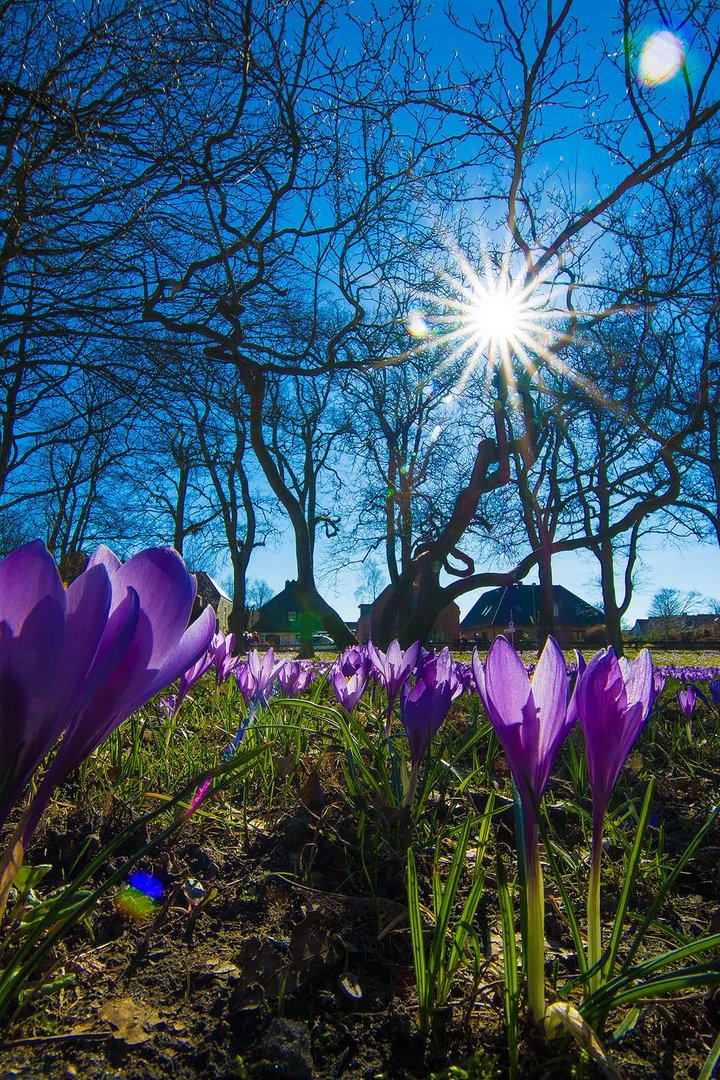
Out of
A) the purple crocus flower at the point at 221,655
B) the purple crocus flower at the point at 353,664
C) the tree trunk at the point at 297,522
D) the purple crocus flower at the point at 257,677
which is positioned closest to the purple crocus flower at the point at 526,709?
the purple crocus flower at the point at 257,677

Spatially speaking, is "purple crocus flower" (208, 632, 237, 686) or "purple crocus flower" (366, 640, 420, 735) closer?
"purple crocus flower" (366, 640, 420, 735)

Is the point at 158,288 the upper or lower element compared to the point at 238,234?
lower

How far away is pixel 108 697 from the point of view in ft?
1.89

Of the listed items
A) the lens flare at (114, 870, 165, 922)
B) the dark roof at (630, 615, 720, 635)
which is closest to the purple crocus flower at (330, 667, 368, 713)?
the lens flare at (114, 870, 165, 922)

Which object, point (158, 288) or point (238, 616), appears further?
point (238, 616)

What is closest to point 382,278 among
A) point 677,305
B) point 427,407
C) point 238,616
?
point 677,305

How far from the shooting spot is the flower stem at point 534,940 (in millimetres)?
735

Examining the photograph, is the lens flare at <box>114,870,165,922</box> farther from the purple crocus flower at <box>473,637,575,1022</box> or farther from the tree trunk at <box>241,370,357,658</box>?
the tree trunk at <box>241,370,357,658</box>

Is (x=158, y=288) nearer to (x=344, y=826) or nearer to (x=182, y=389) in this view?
(x=182, y=389)

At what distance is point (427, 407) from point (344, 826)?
13.3 metres

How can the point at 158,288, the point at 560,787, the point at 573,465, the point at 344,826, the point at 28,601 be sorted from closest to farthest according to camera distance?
the point at 28,601
the point at 344,826
the point at 560,787
the point at 158,288
the point at 573,465

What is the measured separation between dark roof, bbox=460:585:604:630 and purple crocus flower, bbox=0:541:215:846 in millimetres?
41183

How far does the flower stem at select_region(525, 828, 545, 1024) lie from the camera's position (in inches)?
29.0

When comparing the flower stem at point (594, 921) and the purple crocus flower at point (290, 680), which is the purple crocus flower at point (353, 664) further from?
the flower stem at point (594, 921)
